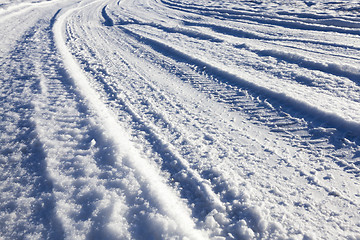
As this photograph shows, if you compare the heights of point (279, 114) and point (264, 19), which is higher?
point (264, 19)

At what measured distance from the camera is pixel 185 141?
257cm

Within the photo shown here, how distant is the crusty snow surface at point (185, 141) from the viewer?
1744 millimetres

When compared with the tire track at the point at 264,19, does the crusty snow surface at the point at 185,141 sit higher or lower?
lower

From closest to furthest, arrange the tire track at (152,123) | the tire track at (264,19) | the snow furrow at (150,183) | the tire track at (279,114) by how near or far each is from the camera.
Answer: the snow furrow at (150,183) → the tire track at (152,123) → the tire track at (279,114) → the tire track at (264,19)

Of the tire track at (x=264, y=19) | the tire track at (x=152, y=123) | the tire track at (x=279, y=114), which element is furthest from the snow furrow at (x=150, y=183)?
the tire track at (x=264, y=19)

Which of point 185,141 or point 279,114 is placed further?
point 279,114

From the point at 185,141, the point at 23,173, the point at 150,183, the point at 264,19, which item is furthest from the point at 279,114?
the point at 264,19

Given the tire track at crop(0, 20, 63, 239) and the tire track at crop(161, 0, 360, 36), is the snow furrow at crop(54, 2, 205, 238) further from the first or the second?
the tire track at crop(161, 0, 360, 36)

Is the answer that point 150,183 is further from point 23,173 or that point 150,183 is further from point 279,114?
point 279,114

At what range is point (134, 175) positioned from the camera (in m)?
2.12

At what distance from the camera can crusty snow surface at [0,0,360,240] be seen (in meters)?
1.74

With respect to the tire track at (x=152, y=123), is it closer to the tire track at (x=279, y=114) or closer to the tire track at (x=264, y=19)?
the tire track at (x=279, y=114)

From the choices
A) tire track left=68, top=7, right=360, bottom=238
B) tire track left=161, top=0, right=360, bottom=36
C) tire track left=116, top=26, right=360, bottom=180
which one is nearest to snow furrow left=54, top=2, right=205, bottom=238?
tire track left=68, top=7, right=360, bottom=238

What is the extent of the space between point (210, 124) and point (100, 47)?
4.20 meters
